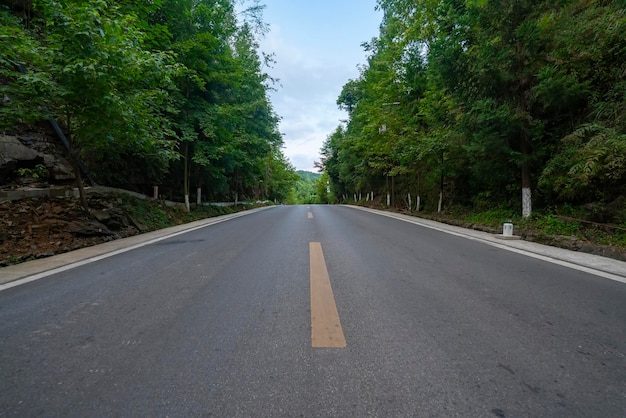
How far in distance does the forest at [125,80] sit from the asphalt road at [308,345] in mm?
3971

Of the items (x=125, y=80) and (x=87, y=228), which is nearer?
(x=125, y=80)

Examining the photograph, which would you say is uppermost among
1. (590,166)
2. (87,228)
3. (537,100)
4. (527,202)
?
(537,100)

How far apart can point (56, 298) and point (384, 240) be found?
561 cm

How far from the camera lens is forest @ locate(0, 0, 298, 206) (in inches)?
214

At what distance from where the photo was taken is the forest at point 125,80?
5426 mm

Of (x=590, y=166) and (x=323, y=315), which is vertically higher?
(x=590, y=166)

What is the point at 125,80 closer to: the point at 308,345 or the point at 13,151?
the point at 13,151

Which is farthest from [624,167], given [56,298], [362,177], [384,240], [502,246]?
[362,177]

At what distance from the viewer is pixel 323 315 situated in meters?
2.50

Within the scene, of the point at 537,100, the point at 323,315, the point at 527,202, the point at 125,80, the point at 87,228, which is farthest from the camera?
the point at 527,202

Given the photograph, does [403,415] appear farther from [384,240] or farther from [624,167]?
[624,167]

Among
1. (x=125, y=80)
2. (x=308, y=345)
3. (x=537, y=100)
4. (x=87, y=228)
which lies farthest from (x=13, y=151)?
(x=537, y=100)

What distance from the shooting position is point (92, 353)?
1.96 metres

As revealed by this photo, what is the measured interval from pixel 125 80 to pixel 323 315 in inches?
264
